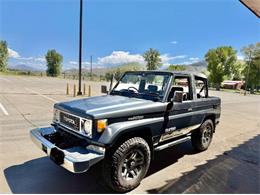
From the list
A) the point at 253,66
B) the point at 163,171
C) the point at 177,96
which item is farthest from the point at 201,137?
the point at 253,66

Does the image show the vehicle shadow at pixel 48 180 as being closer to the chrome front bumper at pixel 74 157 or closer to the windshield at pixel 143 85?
the chrome front bumper at pixel 74 157

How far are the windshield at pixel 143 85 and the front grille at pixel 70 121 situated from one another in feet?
4.45

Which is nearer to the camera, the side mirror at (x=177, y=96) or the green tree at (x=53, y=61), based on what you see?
the side mirror at (x=177, y=96)

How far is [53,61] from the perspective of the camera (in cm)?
7044

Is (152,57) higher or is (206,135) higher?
(152,57)

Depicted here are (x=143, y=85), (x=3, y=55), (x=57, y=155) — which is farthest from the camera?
(x=3, y=55)

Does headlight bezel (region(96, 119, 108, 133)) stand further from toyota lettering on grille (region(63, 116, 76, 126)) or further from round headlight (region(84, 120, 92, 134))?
toyota lettering on grille (region(63, 116, 76, 126))

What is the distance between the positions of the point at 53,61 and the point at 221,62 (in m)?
52.6

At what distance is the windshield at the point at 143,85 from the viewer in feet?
13.4

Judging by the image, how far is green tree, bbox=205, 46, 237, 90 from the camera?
5222cm

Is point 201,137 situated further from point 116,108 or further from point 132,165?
point 116,108

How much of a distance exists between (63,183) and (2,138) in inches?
115

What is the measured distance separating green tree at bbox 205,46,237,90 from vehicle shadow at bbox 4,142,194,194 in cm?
5296

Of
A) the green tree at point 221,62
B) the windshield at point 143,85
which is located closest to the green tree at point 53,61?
the green tree at point 221,62
